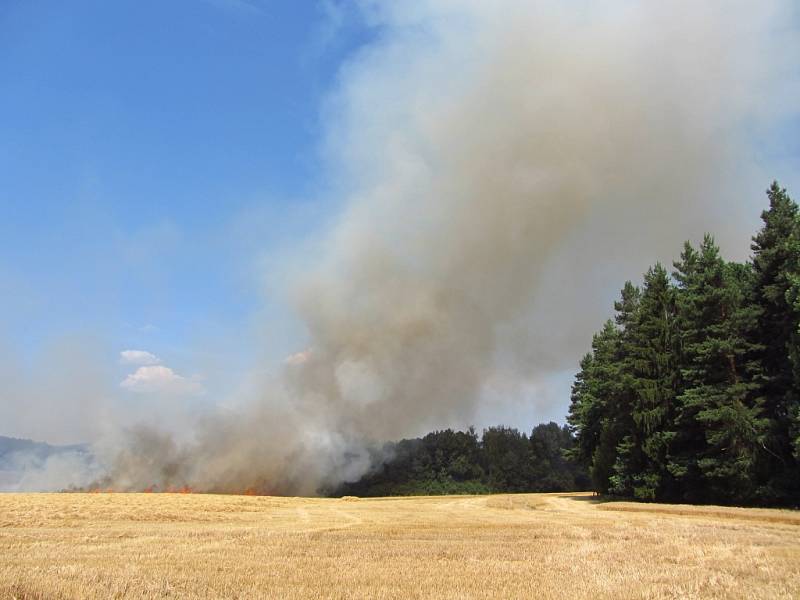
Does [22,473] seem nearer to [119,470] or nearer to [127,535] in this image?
[119,470]

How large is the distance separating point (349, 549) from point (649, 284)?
143 ft

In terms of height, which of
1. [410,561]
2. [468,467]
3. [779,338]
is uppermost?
[779,338]

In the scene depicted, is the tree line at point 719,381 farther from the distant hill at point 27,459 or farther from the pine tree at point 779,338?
the distant hill at point 27,459

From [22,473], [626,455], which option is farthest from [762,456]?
[22,473]

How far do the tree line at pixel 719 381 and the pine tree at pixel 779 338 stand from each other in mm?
68

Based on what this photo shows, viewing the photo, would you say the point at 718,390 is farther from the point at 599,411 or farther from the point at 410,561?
the point at 410,561

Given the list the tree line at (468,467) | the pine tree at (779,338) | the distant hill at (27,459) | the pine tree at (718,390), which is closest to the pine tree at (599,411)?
the pine tree at (718,390)

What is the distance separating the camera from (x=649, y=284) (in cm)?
5188

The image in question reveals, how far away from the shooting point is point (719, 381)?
3941 cm

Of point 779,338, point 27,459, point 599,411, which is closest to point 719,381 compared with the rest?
point 779,338

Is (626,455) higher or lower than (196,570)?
higher

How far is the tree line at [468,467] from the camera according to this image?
9825cm

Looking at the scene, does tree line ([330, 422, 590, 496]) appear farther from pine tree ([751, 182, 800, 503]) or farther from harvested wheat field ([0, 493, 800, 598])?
harvested wheat field ([0, 493, 800, 598])

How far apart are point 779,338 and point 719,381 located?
4.70m
